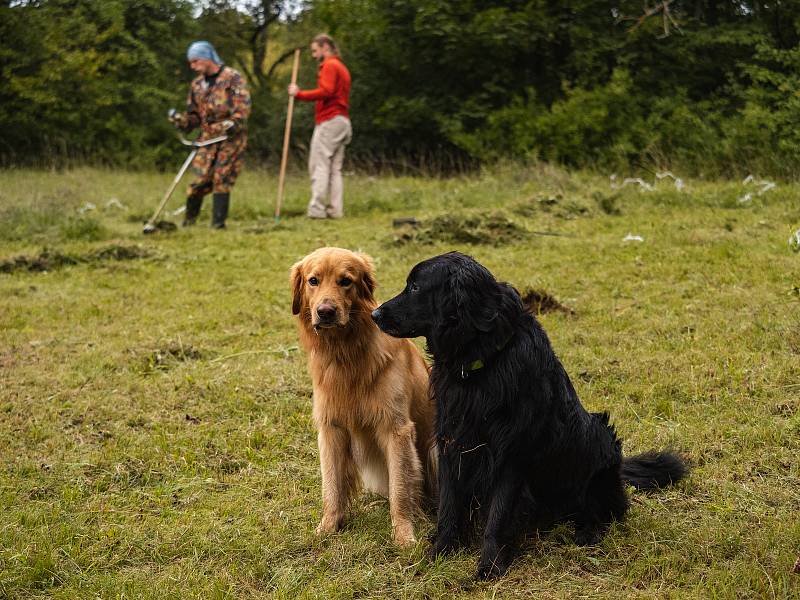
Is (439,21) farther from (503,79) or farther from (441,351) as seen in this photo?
(441,351)

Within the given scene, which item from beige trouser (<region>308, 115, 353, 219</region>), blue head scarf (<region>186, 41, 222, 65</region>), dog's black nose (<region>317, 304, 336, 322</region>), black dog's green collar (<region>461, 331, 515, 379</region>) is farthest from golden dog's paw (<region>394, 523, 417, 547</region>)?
beige trouser (<region>308, 115, 353, 219</region>)

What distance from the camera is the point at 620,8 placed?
67.1 feet

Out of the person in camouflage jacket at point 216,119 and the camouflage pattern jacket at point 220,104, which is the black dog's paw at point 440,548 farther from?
the camouflage pattern jacket at point 220,104

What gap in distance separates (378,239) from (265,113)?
56.6ft

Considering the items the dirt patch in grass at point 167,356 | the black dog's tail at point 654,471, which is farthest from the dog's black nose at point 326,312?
the dirt patch in grass at point 167,356

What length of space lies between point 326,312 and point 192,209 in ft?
30.6

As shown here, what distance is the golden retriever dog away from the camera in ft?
12.7

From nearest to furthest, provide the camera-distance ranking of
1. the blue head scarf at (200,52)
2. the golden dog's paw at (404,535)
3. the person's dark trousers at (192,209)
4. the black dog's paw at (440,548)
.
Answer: the black dog's paw at (440,548), the golden dog's paw at (404,535), the blue head scarf at (200,52), the person's dark trousers at (192,209)

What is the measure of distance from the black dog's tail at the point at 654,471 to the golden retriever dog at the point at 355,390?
969 mm

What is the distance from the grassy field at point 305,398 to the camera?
11.3ft

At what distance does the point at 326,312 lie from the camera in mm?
3809

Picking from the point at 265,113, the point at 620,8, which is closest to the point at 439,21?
the point at 620,8

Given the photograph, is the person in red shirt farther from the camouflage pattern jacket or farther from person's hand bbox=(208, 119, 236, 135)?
person's hand bbox=(208, 119, 236, 135)

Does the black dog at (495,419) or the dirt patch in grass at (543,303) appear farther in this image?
the dirt patch in grass at (543,303)
